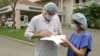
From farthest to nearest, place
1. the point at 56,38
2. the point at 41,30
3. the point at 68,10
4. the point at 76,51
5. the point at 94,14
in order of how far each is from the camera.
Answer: the point at 68,10 → the point at 94,14 → the point at 41,30 → the point at 56,38 → the point at 76,51

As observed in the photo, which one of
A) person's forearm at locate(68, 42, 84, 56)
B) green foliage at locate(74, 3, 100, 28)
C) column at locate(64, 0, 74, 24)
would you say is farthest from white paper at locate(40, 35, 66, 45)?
column at locate(64, 0, 74, 24)

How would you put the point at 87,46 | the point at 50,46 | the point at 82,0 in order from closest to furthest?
the point at 87,46
the point at 50,46
the point at 82,0

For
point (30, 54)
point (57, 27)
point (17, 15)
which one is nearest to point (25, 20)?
point (17, 15)

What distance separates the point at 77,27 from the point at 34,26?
1.27 meters

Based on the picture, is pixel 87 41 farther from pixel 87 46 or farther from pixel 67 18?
pixel 67 18

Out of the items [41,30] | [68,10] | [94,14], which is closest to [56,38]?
[41,30]

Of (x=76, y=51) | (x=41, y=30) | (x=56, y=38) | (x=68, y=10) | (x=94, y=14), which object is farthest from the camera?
(x=68, y=10)

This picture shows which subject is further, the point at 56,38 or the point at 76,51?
the point at 56,38

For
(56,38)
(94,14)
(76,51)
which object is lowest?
(94,14)

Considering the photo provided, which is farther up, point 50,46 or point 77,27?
point 77,27

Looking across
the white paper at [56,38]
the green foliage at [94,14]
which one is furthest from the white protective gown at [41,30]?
the green foliage at [94,14]

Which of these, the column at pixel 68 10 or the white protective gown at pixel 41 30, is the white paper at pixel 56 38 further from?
the column at pixel 68 10

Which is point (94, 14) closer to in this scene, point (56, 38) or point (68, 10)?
point (68, 10)

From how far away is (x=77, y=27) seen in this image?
4270mm
